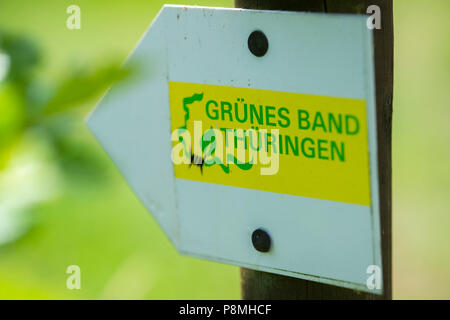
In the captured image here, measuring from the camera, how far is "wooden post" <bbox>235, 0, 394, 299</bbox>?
1.23 m

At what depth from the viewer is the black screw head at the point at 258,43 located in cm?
120

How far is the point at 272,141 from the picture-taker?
4.00 ft

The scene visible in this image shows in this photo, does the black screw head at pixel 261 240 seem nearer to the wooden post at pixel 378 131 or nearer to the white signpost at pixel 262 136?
the white signpost at pixel 262 136

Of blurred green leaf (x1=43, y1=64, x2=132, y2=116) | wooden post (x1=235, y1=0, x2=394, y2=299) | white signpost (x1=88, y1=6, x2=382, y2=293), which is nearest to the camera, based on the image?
blurred green leaf (x1=43, y1=64, x2=132, y2=116)

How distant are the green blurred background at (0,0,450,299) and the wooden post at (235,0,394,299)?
0.23 m

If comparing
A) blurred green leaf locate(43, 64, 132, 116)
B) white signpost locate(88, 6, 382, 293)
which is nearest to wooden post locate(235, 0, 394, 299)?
white signpost locate(88, 6, 382, 293)

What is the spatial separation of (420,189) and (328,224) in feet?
8.62

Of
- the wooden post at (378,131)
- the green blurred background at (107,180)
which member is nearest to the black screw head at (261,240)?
the wooden post at (378,131)

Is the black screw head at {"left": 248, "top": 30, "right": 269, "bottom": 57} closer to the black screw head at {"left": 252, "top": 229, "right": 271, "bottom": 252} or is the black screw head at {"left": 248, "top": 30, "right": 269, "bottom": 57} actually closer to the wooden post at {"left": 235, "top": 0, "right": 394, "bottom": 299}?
the wooden post at {"left": 235, "top": 0, "right": 394, "bottom": 299}

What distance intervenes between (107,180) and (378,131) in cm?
82

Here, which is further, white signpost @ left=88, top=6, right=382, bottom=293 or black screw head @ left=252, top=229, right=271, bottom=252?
black screw head @ left=252, top=229, right=271, bottom=252

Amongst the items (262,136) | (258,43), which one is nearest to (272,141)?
(262,136)
